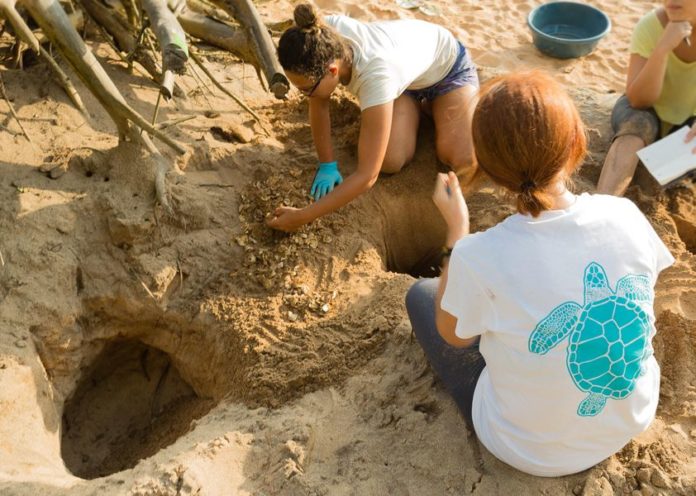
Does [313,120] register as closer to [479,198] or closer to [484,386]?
[479,198]

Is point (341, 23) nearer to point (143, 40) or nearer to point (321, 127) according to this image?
point (321, 127)

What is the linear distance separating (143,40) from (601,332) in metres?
2.48

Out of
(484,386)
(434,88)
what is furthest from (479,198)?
(484,386)

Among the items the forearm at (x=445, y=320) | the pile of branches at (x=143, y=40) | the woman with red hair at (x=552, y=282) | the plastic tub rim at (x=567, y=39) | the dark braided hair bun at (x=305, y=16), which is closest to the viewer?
the woman with red hair at (x=552, y=282)

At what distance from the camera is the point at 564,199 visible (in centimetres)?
158

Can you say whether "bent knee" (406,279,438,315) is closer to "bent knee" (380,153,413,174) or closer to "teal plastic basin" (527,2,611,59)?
"bent knee" (380,153,413,174)

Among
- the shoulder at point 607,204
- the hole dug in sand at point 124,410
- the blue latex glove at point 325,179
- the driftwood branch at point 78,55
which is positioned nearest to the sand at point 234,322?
the hole dug in sand at point 124,410

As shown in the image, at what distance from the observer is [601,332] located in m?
1.56

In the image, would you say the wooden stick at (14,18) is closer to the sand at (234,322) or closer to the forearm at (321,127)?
the sand at (234,322)

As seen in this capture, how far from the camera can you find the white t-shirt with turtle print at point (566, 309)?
1.54 meters

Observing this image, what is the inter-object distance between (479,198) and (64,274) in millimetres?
1726

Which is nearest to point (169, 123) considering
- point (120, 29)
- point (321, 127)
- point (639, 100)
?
point (120, 29)

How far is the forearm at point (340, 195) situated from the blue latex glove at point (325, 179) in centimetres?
24

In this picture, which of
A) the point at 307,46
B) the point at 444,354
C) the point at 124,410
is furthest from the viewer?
the point at 124,410
